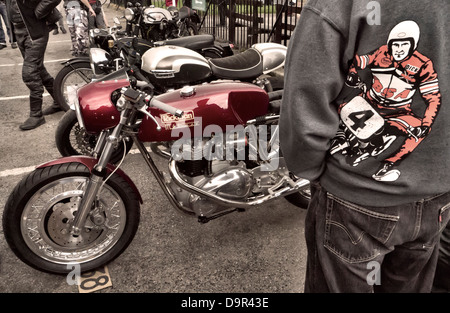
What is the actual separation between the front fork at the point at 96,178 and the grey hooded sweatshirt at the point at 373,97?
114cm

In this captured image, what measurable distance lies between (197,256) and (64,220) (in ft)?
2.95

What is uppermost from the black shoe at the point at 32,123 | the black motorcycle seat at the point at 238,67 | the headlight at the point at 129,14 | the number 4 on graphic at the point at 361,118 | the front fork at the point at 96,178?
the number 4 on graphic at the point at 361,118

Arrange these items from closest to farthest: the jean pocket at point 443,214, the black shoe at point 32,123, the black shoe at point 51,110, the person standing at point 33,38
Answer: the jean pocket at point 443,214 → the person standing at point 33,38 → the black shoe at point 32,123 → the black shoe at point 51,110

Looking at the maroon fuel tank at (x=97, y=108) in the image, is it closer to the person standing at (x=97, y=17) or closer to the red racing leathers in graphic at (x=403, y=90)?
the red racing leathers in graphic at (x=403, y=90)

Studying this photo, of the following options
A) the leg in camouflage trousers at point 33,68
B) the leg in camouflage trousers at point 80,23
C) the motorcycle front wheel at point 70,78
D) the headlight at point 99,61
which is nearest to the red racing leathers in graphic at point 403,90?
the headlight at point 99,61

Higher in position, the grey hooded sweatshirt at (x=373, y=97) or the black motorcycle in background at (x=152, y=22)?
the grey hooded sweatshirt at (x=373, y=97)

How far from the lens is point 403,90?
1054 mm

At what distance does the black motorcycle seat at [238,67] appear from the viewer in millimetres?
3059

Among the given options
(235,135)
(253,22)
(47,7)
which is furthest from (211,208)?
(253,22)

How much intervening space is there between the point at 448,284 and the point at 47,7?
14.9 feet

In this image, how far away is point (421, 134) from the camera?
3.53 feet

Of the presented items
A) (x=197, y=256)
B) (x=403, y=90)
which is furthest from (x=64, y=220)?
(x=403, y=90)

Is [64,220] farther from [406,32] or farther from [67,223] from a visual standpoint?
[406,32]
